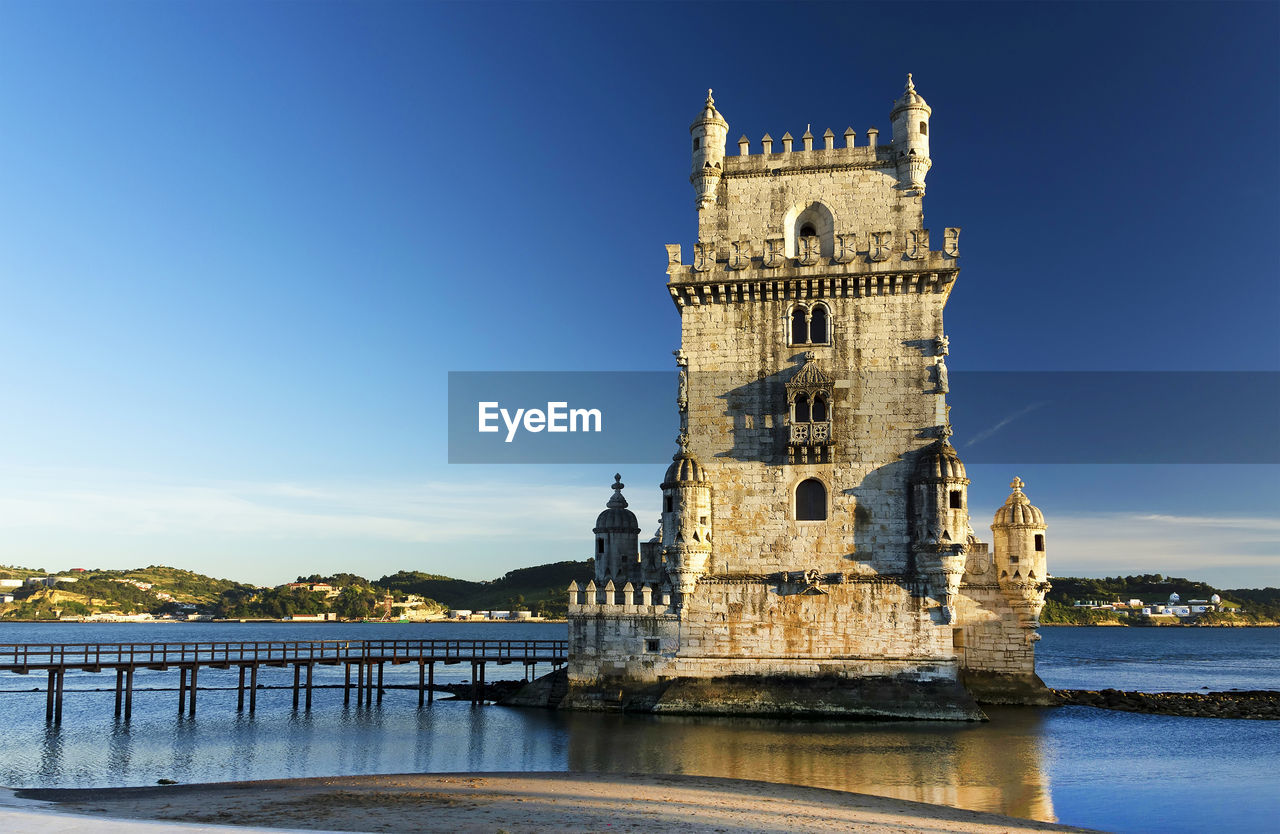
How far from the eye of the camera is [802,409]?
37969 mm

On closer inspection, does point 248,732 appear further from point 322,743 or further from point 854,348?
point 854,348

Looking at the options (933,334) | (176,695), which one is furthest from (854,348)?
(176,695)

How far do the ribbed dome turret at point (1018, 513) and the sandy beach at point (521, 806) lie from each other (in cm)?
2129

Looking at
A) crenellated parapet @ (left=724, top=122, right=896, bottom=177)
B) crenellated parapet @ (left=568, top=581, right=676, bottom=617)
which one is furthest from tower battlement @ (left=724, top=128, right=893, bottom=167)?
crenellated parapet @ (left=568, top=581, right=676, bottom=617)

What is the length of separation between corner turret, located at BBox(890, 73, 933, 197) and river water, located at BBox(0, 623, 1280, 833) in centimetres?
2082

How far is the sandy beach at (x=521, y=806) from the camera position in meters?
19.4

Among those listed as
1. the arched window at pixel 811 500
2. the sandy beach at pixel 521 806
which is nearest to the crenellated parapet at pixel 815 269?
the arched window at pixel 811 500

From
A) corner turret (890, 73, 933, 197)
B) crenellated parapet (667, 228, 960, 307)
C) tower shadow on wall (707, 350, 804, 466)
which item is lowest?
tower shadow on wall (707, 350, 804, 466)

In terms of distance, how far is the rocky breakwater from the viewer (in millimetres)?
45647

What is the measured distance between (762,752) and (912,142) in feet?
78.3

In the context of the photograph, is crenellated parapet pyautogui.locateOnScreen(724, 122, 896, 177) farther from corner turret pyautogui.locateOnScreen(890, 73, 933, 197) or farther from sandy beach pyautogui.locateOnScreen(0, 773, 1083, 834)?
sandy beach pyautogui.locateOnScreen(0, 773, 1083, 834)

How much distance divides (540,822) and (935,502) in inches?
846

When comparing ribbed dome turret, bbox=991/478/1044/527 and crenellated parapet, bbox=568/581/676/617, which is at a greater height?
ribbed dome turret, bbox=991/478/1044/527

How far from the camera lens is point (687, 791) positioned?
2359 centimetres
